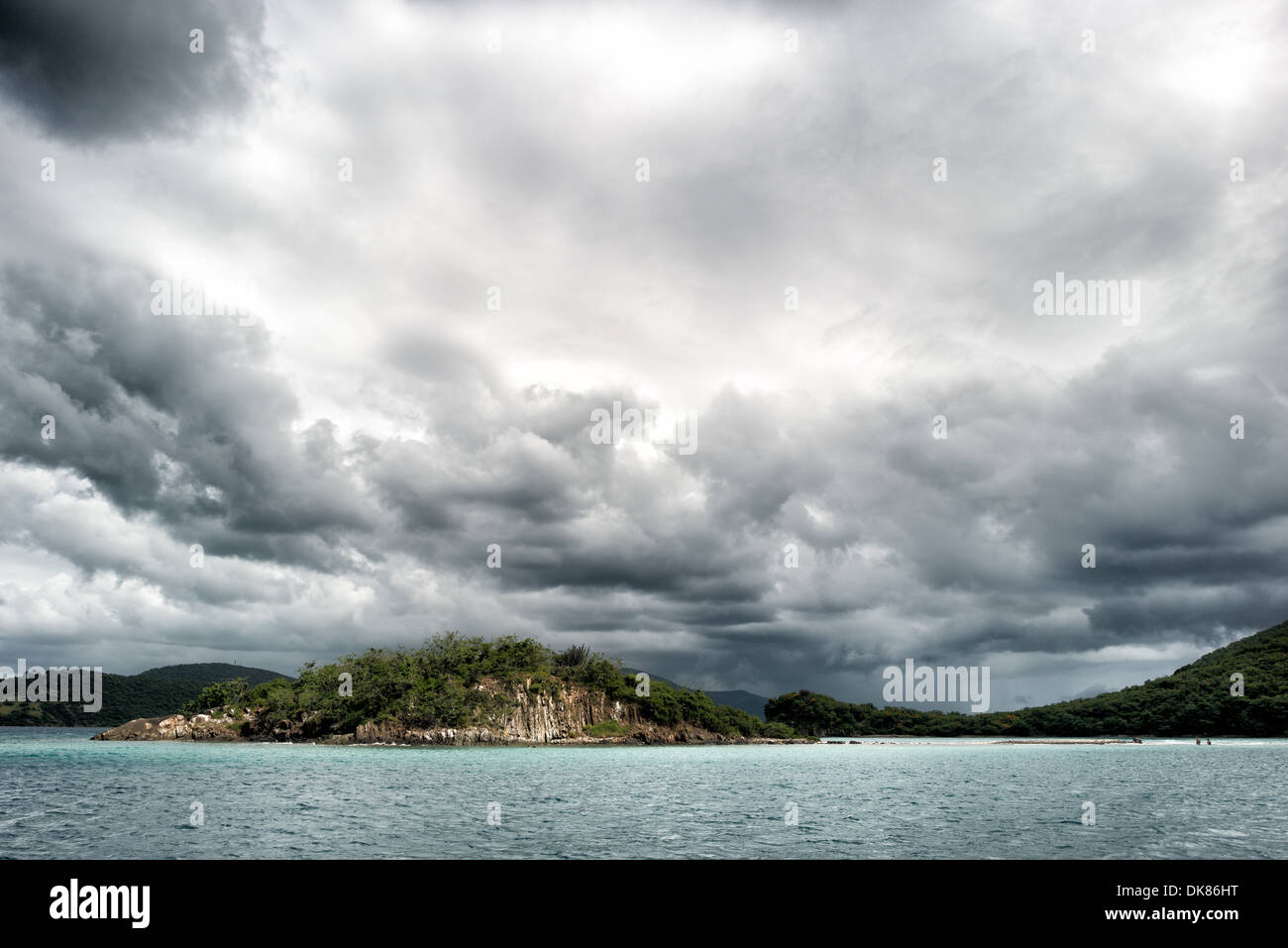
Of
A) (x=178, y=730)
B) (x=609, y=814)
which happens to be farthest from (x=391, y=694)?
(x=609, y=814)

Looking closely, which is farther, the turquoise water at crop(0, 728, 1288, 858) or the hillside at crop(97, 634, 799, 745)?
the hillside at crop(97, 634, 799, 745)

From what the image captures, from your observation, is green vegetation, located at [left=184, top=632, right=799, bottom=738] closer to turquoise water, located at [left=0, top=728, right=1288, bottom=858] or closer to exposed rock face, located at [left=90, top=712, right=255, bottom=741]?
exposed rock face, located at [left=90, top=712, right=255, bottom=741]

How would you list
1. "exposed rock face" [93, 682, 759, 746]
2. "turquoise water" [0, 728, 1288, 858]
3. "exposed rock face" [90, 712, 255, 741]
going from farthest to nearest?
"exposed rock face" [90, 712, 255, 741] < "exposed rock face" [93, 682, 759, 746] < "turquoise water" [0, 728, 1288, 858]

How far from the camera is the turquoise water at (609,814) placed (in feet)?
117

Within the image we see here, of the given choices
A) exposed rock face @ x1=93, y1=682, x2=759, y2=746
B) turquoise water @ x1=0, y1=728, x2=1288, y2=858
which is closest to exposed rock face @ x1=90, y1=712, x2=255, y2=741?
exposed rock face @ x1=93, y1=682, x2=759, y2=746

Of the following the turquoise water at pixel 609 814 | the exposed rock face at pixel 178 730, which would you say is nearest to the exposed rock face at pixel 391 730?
the exposed rock face at pixel 178 730

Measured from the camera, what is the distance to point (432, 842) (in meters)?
36.1

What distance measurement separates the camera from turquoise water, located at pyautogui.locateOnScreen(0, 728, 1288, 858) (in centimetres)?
3553

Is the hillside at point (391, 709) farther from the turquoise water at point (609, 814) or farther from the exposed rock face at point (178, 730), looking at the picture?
the turquoise water at point (609, 814)
